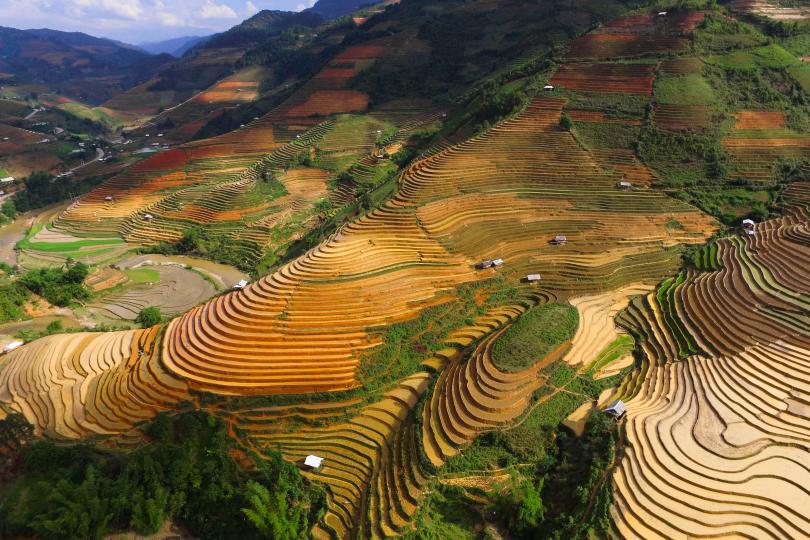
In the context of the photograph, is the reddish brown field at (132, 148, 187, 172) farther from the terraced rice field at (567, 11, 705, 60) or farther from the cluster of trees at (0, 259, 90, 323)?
the terraced rice field at (567, 11, 705, 60)

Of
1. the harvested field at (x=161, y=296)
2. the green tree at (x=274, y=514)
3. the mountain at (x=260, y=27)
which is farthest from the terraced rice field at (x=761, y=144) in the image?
the mountain at (x=260, y=27)

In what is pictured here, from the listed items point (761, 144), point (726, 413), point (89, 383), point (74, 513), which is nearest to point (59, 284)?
point (89, 383)

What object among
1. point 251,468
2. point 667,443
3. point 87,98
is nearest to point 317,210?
point 251,468

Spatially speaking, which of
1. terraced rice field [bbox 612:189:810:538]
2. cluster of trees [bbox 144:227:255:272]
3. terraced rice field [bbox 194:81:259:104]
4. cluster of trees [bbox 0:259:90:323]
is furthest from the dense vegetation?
terraced rice field [bbox 194:81:259:104]

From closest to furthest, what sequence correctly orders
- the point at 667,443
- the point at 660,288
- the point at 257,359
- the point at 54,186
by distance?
1. the point at 667,443
2. the point at 257,359
3. the point at 660,288
4. the point at 54,186

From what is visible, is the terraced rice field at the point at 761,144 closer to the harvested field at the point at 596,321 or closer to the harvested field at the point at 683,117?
the harvested field at the point at 683,117

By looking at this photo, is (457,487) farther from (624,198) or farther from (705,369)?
(624,198)
